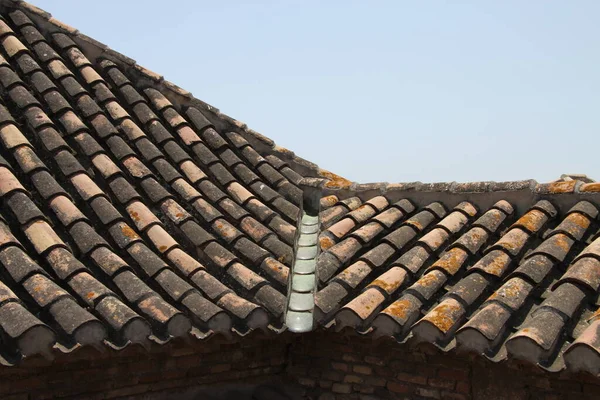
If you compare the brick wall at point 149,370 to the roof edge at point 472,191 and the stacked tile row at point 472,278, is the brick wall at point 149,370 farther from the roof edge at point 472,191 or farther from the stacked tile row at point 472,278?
the roof edge at point 472,191

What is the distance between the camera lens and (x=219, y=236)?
5.81m

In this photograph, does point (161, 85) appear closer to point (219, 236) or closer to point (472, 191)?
point (219, 236)

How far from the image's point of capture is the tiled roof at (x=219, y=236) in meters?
4.18

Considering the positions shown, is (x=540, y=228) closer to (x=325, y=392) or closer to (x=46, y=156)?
(x=325, y=392)

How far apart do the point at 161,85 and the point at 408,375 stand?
417 cm

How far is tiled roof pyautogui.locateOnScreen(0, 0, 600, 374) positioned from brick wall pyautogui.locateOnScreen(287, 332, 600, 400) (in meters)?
0.33

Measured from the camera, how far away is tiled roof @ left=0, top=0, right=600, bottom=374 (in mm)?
4184

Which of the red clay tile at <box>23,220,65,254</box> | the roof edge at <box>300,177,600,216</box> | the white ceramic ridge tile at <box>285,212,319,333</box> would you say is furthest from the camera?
the roof edge at <box>300,177,600,216</box>

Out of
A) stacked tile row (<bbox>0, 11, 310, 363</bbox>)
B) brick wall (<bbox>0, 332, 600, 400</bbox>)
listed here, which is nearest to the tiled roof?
stacked tile row (<bbox>0, 11, 310, 363</bbox>)

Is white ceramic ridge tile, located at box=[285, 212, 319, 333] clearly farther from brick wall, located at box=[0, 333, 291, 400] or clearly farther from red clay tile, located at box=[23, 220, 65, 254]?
red clay tile, located at box=[23, 220, 65, 254]

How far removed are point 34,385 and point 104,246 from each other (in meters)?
1.06

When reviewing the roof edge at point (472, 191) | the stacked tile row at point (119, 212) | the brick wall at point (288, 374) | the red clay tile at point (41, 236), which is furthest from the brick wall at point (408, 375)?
the red clay tile at point (41, 236)

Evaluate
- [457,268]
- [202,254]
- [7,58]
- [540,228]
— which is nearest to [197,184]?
[202,254]

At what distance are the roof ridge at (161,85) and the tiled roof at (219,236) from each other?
0.02 meters
